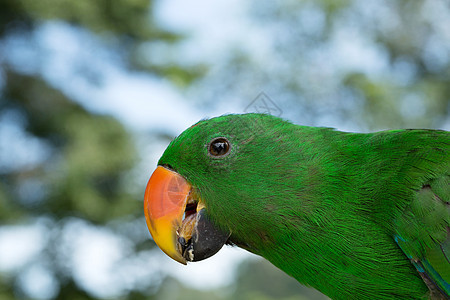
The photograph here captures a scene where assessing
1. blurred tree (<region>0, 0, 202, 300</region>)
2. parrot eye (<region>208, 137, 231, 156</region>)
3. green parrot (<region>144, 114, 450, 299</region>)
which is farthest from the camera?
blurred tree (<region>0, 0, 202, 300</region>)

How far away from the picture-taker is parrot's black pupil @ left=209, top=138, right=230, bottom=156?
1.81m

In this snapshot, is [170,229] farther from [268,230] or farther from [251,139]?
[251,139]

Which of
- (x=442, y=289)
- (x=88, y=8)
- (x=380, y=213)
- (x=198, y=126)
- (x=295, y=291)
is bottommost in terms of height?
(x=442, y=289)

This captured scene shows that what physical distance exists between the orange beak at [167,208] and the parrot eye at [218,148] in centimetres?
19

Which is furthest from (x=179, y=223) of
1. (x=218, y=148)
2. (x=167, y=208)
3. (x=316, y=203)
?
(x=316, y=203)

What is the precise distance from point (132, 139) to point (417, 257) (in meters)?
8.38

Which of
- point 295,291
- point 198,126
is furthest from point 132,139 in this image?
point 295,291

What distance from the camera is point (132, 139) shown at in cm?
945

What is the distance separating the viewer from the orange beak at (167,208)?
69.0 inches

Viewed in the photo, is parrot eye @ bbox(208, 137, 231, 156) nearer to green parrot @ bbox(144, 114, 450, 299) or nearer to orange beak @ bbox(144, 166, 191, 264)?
green parrot @ bbox(144, 114, 450, 299)

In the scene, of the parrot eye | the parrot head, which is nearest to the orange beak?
the parrot head

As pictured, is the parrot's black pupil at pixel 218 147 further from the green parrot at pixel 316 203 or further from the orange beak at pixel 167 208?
the orange beak at pixel 167 208

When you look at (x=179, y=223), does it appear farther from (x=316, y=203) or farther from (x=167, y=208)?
(x=316, y=203)

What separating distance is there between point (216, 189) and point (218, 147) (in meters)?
0.19
